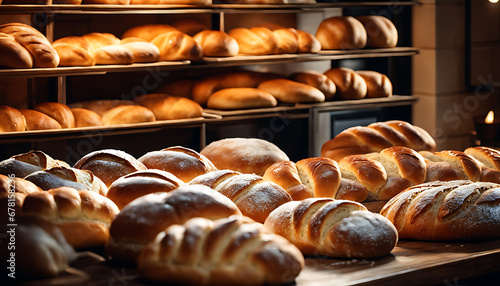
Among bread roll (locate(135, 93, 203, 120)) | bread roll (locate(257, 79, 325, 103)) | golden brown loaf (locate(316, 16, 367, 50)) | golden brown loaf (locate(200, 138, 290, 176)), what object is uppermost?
golden brown loaf (locate(316, 16, 367, 50))

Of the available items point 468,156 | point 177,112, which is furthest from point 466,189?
point 177,112

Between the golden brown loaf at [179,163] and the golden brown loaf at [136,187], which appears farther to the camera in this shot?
the golden brown loaf at [179,163]

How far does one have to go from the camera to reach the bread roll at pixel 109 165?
5.74 ft

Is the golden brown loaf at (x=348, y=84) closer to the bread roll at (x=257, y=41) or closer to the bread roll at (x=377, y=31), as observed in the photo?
the bread roll at (x=377, y=31)

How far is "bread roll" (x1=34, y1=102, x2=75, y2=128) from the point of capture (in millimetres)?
3424

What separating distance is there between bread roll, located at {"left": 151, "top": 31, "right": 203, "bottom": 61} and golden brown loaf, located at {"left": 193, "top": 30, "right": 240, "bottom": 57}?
0.32 ft

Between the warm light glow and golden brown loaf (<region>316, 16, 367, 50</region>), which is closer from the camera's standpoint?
the warm light glow

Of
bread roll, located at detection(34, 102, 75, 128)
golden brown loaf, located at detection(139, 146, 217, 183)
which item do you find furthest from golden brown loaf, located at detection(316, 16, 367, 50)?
golden brown loaf, located at detection(139, 146, 217, 183)

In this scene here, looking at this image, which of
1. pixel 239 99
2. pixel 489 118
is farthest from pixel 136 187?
pixel 489 118

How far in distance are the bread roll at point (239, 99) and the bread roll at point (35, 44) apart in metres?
1.04

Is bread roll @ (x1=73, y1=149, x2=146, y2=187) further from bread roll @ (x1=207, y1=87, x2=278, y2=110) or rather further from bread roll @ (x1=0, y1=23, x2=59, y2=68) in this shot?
bread roll @ (x1=207, y1=87, x2=278, y2=110)

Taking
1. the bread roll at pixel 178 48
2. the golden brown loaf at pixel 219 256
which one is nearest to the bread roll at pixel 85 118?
the bread roll at pixel 178 48

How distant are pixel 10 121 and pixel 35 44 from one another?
425mm

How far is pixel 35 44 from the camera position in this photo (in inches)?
130
